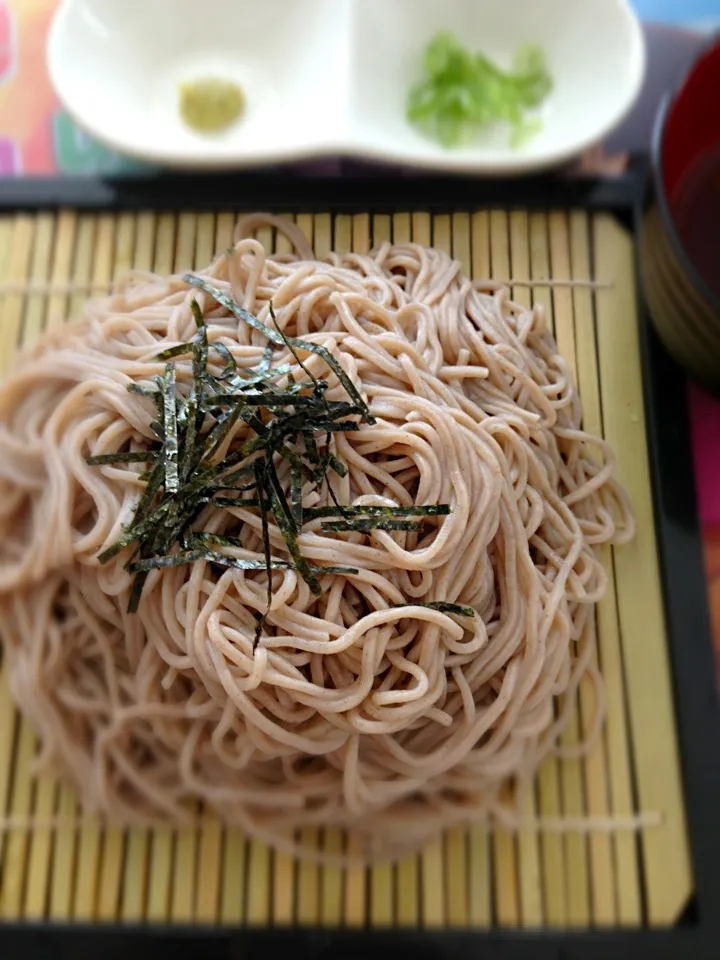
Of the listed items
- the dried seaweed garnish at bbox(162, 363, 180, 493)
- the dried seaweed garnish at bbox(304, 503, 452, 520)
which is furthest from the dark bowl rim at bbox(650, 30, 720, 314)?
the dried seaweed garnish at bbox(162, 363, 180, 493)

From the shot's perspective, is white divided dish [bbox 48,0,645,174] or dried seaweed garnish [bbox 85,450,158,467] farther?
white divided dish [bbox 48,0,645,174]

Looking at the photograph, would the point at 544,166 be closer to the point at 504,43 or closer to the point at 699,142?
the point at 699,142

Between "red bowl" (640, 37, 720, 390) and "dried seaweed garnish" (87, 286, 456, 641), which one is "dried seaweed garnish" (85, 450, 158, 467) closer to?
"dried seaweed garnish" (87, 286, 456, 641)

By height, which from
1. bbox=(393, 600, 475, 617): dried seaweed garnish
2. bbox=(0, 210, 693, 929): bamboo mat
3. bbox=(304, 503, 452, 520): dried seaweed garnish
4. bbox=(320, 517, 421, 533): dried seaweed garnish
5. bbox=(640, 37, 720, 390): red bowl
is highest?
bbox=(640, 37, 720, 390): red bowl

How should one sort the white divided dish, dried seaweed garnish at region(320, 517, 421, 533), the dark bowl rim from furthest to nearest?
1. the white divided dish
2. the dark bowl rim
3. dried seaweed garnish at region(320, 517, 421, 533)

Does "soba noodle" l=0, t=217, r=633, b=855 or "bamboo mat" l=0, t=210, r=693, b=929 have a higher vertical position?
"soba noodle" l=0, t=217, r=633, b=855

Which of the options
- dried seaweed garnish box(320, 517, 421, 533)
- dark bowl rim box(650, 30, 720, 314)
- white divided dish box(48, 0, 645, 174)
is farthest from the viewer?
white divided dish box(48, 0, 645, 174)

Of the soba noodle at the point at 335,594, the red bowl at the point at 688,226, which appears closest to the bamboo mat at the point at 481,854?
the soba noodle at the point at 335,594
